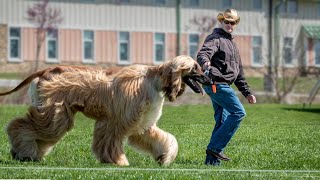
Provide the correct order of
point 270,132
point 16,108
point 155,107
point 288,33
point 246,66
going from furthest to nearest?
1. point 246,66
2. point 288,33
3. point 16,108
4. point 270,132
5. point 155,107

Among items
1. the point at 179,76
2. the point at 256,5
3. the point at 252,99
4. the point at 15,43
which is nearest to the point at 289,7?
the point at 256,5

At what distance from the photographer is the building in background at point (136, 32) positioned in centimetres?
4822

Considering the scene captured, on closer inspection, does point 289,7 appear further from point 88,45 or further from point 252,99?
point 252,99

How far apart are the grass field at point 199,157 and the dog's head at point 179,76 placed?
863 mm

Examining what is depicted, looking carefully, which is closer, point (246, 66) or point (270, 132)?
point (270, 132)

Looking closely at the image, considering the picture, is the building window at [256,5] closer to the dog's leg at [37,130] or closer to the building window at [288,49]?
the building window at [288,49]

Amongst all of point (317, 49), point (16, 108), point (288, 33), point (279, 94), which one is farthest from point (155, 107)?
point (317, 49)

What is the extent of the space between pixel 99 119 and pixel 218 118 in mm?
1436

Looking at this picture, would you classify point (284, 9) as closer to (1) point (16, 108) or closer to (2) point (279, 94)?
(2) point (279, 94)

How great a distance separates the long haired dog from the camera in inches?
437

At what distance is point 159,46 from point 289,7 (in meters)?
7.75

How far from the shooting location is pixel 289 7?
53.4 meters

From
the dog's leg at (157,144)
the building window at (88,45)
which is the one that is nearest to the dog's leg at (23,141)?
the dog's leg at (157,144)

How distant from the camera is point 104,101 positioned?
36.8 ft
